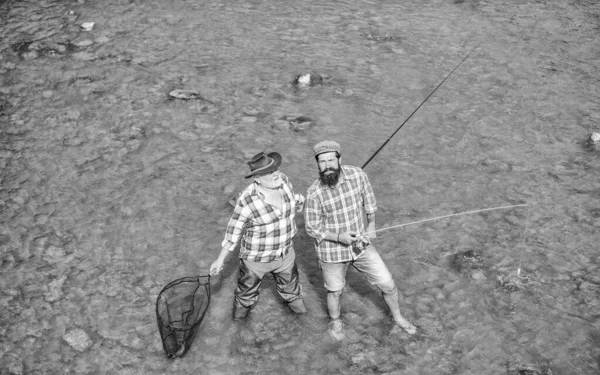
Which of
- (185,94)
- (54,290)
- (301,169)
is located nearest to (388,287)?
(301,169)

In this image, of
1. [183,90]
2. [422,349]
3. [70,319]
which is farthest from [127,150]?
[422,349]

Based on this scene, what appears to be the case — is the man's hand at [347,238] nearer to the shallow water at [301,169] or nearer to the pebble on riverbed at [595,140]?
the shallow water at [301,169]

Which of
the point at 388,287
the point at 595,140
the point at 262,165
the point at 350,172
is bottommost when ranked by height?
the point at 595,140

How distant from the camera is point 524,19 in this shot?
11.6m

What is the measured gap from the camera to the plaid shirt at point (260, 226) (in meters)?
4.94

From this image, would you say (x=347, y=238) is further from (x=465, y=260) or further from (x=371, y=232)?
(x=465, y=260)

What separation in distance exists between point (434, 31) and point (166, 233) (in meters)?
7.07

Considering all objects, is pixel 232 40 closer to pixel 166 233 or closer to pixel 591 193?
pixel 166 233

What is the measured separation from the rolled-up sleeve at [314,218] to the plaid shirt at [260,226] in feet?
0.63

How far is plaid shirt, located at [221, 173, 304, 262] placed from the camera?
16.2 ft

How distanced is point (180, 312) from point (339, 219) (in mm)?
2009

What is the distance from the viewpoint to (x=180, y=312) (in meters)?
5.84

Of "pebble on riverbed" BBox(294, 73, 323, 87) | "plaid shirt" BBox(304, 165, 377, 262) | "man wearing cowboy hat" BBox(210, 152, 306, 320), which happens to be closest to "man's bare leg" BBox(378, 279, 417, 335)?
"plaid shirt" BBox(304, 165, 377, 262)

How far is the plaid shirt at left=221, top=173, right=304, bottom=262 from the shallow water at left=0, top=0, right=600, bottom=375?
102 centimetres
